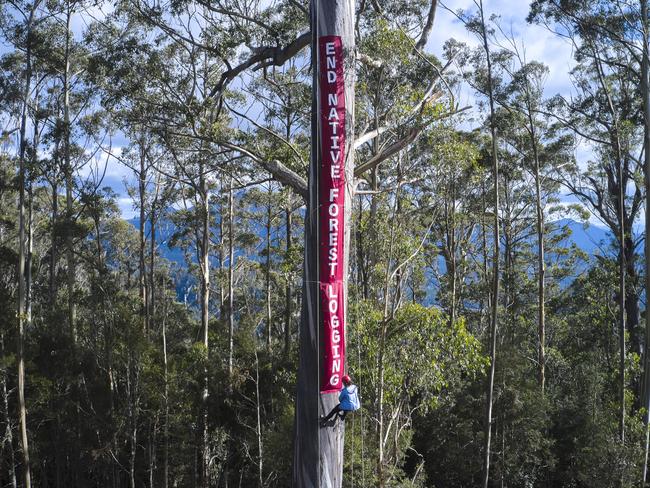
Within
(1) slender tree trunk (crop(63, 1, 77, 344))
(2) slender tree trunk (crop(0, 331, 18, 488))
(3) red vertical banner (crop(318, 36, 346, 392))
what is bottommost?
(2) slender tree trunk (crop(0, 331, 18, 488))

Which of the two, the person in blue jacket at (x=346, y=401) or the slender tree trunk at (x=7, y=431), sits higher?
the person in blue jacket at (x=346, y=401)

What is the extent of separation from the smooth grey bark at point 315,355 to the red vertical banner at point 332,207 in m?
0.05

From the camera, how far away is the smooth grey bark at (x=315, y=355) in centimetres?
481

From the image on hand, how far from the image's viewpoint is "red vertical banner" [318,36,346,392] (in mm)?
4801

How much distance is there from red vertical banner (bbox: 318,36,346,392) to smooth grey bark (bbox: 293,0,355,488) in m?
0.05

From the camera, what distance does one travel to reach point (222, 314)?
2342 centimetres

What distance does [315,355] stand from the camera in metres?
4.80

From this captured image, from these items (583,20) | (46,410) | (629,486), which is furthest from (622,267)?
(46,410)

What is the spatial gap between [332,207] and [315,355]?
1.13 meters

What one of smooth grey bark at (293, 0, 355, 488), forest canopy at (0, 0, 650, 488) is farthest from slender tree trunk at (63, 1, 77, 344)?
smooth grey bark at (293, 0, 355, 488)

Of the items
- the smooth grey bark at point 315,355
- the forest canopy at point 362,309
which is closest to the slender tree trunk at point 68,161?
the forest canopy at point 362,309

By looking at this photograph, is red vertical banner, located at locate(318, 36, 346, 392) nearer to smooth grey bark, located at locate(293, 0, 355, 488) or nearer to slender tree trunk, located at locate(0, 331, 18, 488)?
smooth grey bark, located at locate(293, 0, 355, 488)

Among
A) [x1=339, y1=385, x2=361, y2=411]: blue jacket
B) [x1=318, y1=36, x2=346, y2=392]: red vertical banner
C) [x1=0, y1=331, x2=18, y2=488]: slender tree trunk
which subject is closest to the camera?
[x1=339, y1=385, x2=361, y2=411]: blue jacket

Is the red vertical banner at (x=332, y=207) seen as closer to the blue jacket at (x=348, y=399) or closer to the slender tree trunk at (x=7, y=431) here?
the blue jacket at (x=348, y=399)
